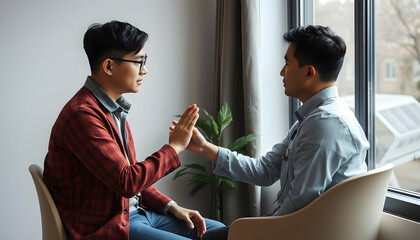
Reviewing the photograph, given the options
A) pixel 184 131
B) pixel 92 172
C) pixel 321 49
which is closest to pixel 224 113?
pixel 184 131

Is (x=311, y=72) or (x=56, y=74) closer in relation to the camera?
(x=311, y=72)

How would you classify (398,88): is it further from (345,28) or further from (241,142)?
(241,142)

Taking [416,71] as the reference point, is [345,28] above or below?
above

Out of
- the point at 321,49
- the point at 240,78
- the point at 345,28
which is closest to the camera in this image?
the point at 321,49

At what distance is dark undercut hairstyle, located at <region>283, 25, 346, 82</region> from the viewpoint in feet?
5.49

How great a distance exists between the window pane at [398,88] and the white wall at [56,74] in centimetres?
142

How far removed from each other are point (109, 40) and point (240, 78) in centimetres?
150

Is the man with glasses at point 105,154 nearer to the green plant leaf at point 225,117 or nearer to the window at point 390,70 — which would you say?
the green plant leaf at point 225,117

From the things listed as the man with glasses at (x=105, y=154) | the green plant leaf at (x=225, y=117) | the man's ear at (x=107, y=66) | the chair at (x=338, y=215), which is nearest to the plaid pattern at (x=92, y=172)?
the man with glasses at (x=105, y=154)

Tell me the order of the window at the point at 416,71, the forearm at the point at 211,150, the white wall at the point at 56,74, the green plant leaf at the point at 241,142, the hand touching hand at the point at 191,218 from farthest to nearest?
the green plant leaf at the point at 241,142
the white wall at the point at 56,74
the window at the point at 416,71
the forearm at the point at 211,150
the hand touching hand at the point at 191,218

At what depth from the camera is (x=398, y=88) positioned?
7.68 feet

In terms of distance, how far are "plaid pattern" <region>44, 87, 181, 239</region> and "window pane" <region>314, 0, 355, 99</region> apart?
1.55 meters

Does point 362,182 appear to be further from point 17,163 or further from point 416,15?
point 17,163

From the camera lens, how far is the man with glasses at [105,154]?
4.96 feet
